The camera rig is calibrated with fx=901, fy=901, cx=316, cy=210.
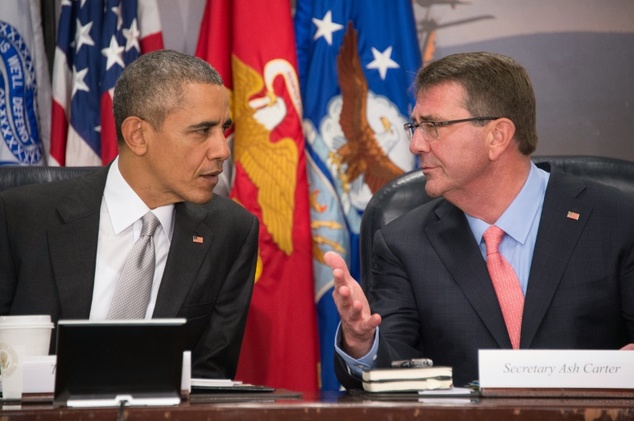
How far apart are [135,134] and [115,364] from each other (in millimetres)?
1423

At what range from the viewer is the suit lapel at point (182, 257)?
2645 mm

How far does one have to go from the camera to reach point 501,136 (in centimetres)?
283

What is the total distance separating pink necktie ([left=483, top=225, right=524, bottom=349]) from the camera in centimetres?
250

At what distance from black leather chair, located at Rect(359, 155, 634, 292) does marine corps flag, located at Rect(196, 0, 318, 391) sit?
34.8 inches

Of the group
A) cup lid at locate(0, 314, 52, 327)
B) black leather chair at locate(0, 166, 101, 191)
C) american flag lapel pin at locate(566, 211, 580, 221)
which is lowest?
cup lid at locate(0, 314, 52, 327)

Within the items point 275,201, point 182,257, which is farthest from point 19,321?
point 275,201

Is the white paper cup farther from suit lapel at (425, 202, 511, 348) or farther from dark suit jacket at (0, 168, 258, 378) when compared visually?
suit lapel at (425, 202, 511, 348)

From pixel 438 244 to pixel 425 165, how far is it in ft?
0.89

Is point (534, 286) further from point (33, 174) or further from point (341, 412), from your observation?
point (33, 174)

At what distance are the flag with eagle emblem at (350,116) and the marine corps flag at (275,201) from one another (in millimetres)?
130

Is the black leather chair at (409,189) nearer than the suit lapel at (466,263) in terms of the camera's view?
No

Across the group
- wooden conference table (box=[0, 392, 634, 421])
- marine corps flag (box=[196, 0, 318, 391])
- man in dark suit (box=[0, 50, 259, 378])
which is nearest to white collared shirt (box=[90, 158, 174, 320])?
A: man in dark suit (box=[0, 50, 259, 378])

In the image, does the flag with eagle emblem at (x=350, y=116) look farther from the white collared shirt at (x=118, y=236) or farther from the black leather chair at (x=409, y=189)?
the white collared shirt at (x=118, y=236)

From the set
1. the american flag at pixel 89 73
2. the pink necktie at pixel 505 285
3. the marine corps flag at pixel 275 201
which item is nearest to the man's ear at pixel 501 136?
the pink necktie at pixel 505 285
